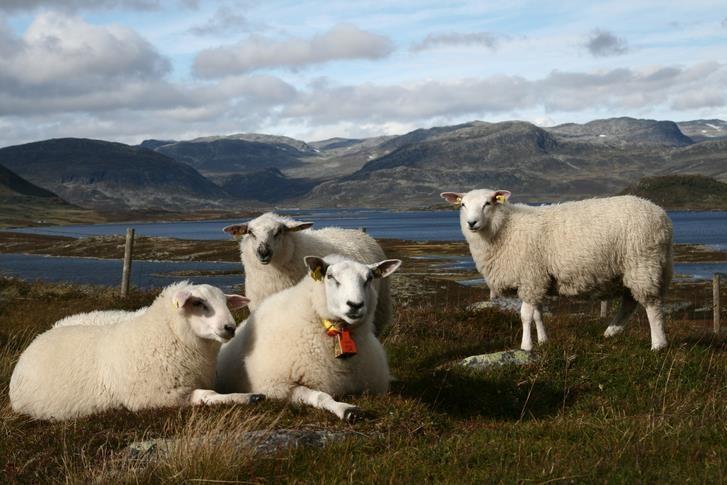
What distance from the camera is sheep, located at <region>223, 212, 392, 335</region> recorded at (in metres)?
11.9

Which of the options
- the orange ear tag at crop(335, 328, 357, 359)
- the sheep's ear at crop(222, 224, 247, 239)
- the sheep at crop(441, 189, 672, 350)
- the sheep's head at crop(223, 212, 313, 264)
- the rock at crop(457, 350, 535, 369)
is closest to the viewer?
the orange ear tag at crop(335, 328, 357, 359)

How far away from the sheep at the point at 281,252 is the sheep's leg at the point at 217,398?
11.5ft

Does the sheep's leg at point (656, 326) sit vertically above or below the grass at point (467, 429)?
above

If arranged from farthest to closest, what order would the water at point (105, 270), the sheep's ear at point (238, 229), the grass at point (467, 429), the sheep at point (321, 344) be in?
the water at point (105, 270)
the sheep's ear at point (238, 229)
the sheep at point (321, 344)
the grass at point (467, 429)

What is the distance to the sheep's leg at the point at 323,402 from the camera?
23.7 feet

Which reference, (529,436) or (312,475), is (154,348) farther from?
(529,436)

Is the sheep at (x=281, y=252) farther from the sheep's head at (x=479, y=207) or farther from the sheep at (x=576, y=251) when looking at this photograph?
the sheep at (x=576, y=251)

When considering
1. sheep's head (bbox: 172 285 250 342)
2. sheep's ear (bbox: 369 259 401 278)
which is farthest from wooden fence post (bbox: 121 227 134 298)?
sheep's ear (bbox: 369 259 401 278)

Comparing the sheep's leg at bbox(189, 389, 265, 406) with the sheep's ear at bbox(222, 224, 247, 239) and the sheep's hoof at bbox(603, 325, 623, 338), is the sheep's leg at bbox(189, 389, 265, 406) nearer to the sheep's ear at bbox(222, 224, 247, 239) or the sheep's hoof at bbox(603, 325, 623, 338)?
the sheep's ear at bbox(222, 224, 247, 239)

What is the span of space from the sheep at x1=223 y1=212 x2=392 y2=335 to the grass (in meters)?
1.58

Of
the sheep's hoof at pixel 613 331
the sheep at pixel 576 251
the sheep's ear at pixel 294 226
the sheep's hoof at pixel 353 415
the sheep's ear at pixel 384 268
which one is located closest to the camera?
the sheep's hoof at pixel 353 415

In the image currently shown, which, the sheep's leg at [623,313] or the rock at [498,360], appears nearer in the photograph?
the rock at [498,360]

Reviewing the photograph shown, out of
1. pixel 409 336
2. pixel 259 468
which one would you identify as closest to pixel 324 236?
pixel 409 336

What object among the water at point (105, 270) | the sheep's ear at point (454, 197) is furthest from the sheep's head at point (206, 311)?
the water at point (105, 270)
